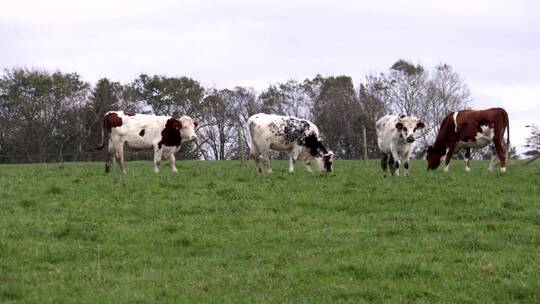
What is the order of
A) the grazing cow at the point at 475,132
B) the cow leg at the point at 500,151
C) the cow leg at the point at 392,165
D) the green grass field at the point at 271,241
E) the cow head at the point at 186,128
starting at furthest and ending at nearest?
the cow head at the point at 186,128 → the grazing cow at the point at 475,132 → the cow leg at the point at 500,151 → the cow leg at the point at 392,165 → the green grass field at the point at 271,241

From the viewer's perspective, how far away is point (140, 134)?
891 inches

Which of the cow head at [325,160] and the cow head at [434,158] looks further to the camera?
the cow head at [434,158]

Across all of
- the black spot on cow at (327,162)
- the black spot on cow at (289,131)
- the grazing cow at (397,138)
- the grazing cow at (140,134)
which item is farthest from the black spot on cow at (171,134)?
the grazing cow at (397,138)

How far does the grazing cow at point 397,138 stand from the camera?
20.3 meters

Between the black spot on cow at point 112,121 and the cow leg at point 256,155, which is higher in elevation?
the black spot on cow at point 112,121

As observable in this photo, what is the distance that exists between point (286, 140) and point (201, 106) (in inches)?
1898

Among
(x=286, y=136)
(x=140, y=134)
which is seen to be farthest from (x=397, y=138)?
(x=140, y=134)

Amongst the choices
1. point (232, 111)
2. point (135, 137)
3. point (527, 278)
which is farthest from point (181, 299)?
point (232, 111)

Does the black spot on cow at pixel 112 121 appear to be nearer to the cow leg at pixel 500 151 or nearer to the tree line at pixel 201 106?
→ the cow leg at pixel 500 151

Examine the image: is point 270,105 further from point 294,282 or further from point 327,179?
point 294,282

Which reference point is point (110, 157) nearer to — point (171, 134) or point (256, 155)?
point (171, 134)

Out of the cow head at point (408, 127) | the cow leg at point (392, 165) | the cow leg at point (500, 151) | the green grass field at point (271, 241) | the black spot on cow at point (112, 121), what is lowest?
the green grass field at point (271, 241)

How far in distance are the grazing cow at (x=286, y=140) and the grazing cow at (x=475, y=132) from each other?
4.12 m

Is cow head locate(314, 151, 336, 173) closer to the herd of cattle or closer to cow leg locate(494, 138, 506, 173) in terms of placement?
the herd of cattle
